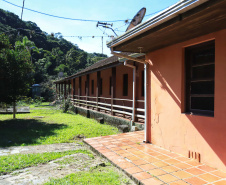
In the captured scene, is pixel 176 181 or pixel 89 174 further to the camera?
pixel 89 174

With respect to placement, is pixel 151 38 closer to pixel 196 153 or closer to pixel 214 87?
pixel 214 87

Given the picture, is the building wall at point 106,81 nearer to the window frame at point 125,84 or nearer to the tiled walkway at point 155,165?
the window frame at point 125,84

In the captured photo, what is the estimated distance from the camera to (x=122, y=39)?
4.30 meters

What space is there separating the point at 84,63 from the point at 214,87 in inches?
1813

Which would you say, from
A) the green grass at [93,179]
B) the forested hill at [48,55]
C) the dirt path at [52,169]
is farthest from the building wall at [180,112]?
the forested hill at [48,55]

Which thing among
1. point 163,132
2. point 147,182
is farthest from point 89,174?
point 163,132

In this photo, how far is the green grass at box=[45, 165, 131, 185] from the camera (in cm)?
316

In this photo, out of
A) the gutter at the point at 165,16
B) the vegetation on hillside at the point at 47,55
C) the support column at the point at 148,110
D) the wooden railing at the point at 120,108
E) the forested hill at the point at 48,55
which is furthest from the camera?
the forested hill at the point at 48,55

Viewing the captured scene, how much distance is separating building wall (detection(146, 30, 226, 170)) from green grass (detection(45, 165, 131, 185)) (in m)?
1.59

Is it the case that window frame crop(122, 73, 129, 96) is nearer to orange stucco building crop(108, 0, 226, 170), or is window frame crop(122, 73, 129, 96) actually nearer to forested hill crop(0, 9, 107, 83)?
orange stucco building crop(108, 0, 226, 170)

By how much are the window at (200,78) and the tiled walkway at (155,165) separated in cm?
106

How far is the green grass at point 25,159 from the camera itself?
397cm

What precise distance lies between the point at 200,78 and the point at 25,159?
4363 mm

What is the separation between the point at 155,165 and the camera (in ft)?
11.7
